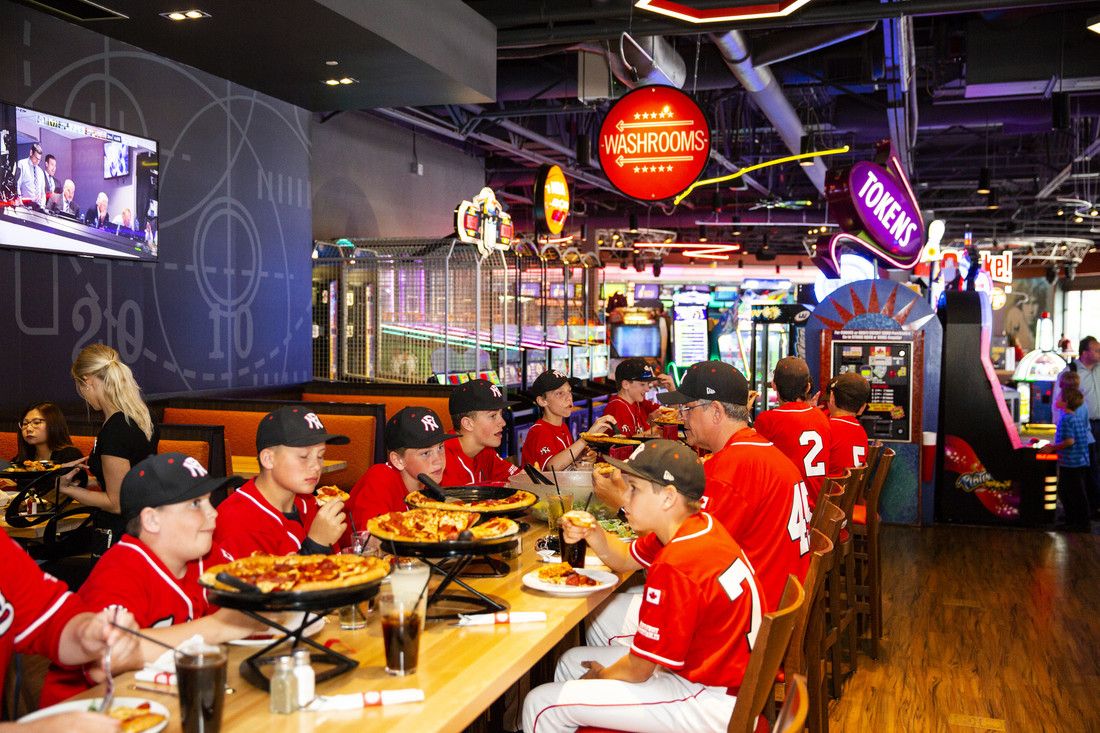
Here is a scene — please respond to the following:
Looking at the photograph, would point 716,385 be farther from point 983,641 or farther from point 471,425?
point 983,641

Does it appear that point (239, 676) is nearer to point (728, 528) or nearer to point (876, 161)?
point (728, 528)

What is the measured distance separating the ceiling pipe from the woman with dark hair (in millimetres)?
6111

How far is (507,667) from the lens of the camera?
226 centimetres

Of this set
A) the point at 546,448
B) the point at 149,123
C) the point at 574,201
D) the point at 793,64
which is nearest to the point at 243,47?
the point at 149,123

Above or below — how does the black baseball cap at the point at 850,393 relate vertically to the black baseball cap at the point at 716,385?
below

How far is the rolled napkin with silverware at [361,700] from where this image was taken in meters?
1.98

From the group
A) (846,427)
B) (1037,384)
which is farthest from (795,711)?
(1037,384)

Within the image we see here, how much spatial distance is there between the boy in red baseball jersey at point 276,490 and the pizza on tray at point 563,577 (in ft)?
2.52

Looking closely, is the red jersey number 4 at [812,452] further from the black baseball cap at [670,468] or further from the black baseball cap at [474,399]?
the black baseball cap at [670,468]

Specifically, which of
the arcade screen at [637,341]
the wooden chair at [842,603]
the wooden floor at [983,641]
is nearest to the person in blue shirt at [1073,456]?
the wooden floor at [983,641]

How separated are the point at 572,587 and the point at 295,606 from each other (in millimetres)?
1130

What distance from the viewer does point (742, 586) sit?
2635mm

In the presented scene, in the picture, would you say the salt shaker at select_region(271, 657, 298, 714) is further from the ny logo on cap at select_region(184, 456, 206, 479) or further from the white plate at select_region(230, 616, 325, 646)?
the ny logo on cap at select_region(184, 456, 206, 479)

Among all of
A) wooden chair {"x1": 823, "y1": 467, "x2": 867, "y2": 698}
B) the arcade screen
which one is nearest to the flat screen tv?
wooden chair {"x1": 823, "y1": 467, "x2": 867, "y2": 698}
